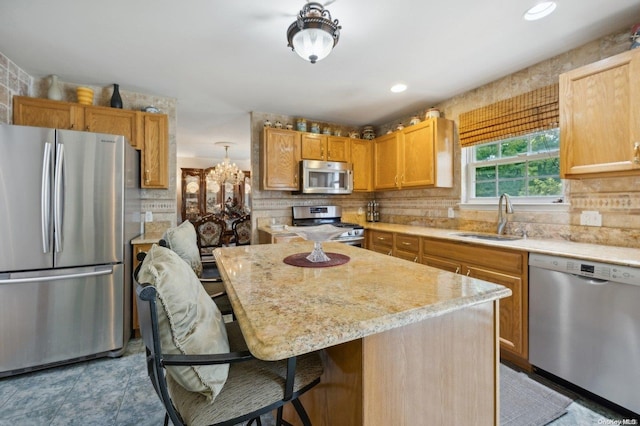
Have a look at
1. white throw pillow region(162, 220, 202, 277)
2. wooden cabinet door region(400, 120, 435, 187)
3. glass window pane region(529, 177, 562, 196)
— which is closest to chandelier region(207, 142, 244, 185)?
wooden cabinet door region(400, 120, 435, 187)

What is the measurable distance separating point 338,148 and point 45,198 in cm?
303

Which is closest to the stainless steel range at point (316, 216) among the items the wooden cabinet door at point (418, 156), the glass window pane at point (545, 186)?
the wooden cabinet door at point (418, 156)

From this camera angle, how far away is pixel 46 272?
2016mm

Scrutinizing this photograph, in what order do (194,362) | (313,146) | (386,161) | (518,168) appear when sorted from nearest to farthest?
(194,362) → (518,168) → (313,146) → (386,161)

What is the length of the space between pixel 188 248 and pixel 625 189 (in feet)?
9.94

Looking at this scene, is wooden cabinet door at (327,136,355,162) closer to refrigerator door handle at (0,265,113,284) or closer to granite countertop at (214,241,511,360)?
granite countertop at (214,241,511,360)

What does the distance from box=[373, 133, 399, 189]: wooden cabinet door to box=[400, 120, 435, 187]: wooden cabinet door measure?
13 centimetres

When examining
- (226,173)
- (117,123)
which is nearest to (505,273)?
(117,123)

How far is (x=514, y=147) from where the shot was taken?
273cm

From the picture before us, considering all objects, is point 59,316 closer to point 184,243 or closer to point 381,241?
point 184,243

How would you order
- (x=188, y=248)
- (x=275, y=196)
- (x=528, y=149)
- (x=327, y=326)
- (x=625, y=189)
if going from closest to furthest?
(x=327, y=326), (x=188, y=248), (x=625, y=189), (x=528, y=149), (x=275, y=196)

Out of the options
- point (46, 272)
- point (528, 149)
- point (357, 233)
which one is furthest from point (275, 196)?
point (528, 149)

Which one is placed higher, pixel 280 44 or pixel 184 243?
pixel 280 44

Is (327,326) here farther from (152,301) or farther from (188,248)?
(188,248)
